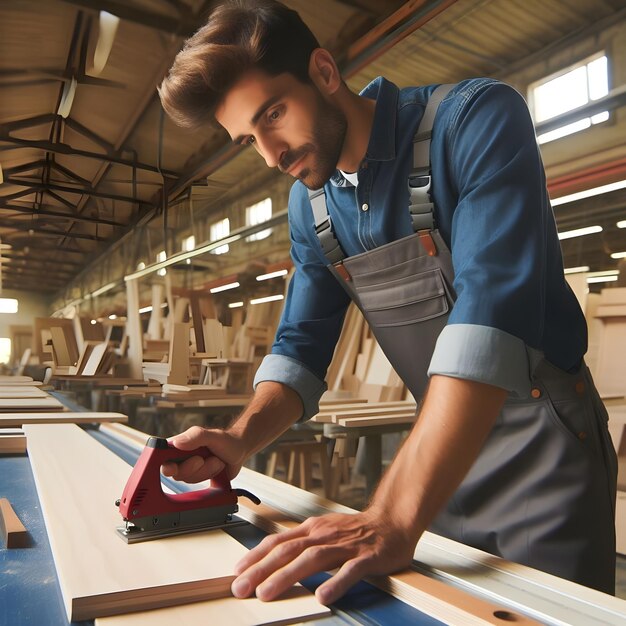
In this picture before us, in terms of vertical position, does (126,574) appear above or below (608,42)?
below

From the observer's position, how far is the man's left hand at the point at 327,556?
22.6 inches

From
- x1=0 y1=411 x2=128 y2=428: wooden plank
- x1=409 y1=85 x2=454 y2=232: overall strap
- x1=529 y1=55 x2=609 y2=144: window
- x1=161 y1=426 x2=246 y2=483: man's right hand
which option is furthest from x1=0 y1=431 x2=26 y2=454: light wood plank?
x1=529 y1=55 x2=609 y2=144: window

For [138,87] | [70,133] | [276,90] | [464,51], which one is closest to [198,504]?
[276,90]

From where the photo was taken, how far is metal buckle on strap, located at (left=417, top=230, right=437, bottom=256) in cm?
109

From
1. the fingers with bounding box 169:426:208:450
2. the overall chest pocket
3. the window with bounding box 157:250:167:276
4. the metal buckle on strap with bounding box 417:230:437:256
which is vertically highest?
the window with bounding box 157:250:167:276

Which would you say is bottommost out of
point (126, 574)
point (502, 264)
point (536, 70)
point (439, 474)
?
point (126, 574)

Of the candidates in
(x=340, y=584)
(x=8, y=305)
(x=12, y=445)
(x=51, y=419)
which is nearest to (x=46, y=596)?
(x=340, y=584)

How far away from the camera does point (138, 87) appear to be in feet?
9.51

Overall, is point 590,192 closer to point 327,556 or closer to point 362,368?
point 362,368

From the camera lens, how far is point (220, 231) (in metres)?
2.99

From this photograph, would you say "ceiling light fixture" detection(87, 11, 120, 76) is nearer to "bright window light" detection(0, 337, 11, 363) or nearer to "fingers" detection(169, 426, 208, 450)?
"bright window light" detection(0, 337, 11, 363)

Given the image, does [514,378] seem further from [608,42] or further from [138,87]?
[138,87]

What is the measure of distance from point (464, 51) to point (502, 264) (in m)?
1.73

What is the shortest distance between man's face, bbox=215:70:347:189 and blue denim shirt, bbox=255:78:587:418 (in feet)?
0.26
